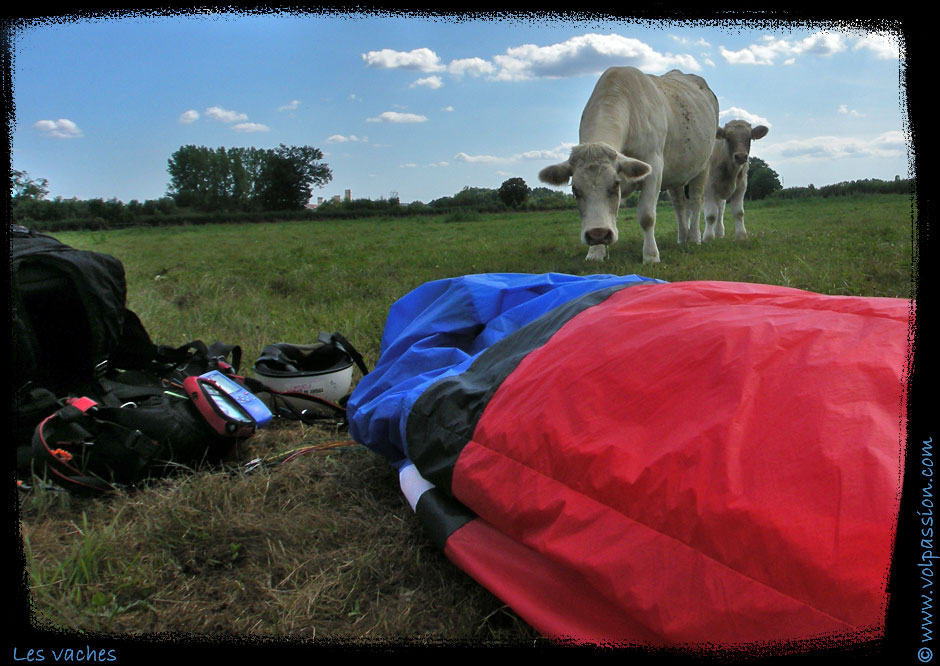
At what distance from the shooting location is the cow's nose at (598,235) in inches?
250

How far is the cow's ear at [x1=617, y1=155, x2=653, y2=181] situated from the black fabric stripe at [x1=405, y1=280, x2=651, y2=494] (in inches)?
191

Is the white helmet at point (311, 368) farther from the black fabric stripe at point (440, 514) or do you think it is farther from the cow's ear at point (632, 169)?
the cow's ear at point (632, 169)

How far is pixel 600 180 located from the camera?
6273 mm

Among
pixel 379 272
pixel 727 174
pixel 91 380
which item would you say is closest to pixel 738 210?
pixel 727 174

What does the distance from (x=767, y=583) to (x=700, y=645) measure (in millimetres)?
157

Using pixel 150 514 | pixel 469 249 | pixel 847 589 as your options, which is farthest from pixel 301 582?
pixel 469 249

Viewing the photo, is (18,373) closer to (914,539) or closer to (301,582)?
(301,582)

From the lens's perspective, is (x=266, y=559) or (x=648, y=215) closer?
(x=266, y=559)

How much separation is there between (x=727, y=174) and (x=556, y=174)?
5.14 meters

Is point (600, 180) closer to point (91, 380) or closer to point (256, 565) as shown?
point (91, 380)

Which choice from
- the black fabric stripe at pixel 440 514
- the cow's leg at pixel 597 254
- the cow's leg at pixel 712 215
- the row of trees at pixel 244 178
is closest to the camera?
the black fabric stripe at pixel 440 514

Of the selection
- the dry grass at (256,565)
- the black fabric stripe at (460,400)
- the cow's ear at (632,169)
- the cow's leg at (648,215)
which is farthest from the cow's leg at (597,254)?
the dry grass at (256,565)

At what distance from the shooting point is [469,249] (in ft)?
31.3

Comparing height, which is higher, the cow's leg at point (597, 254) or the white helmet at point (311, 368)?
the cow's leg at point (597, 254)
